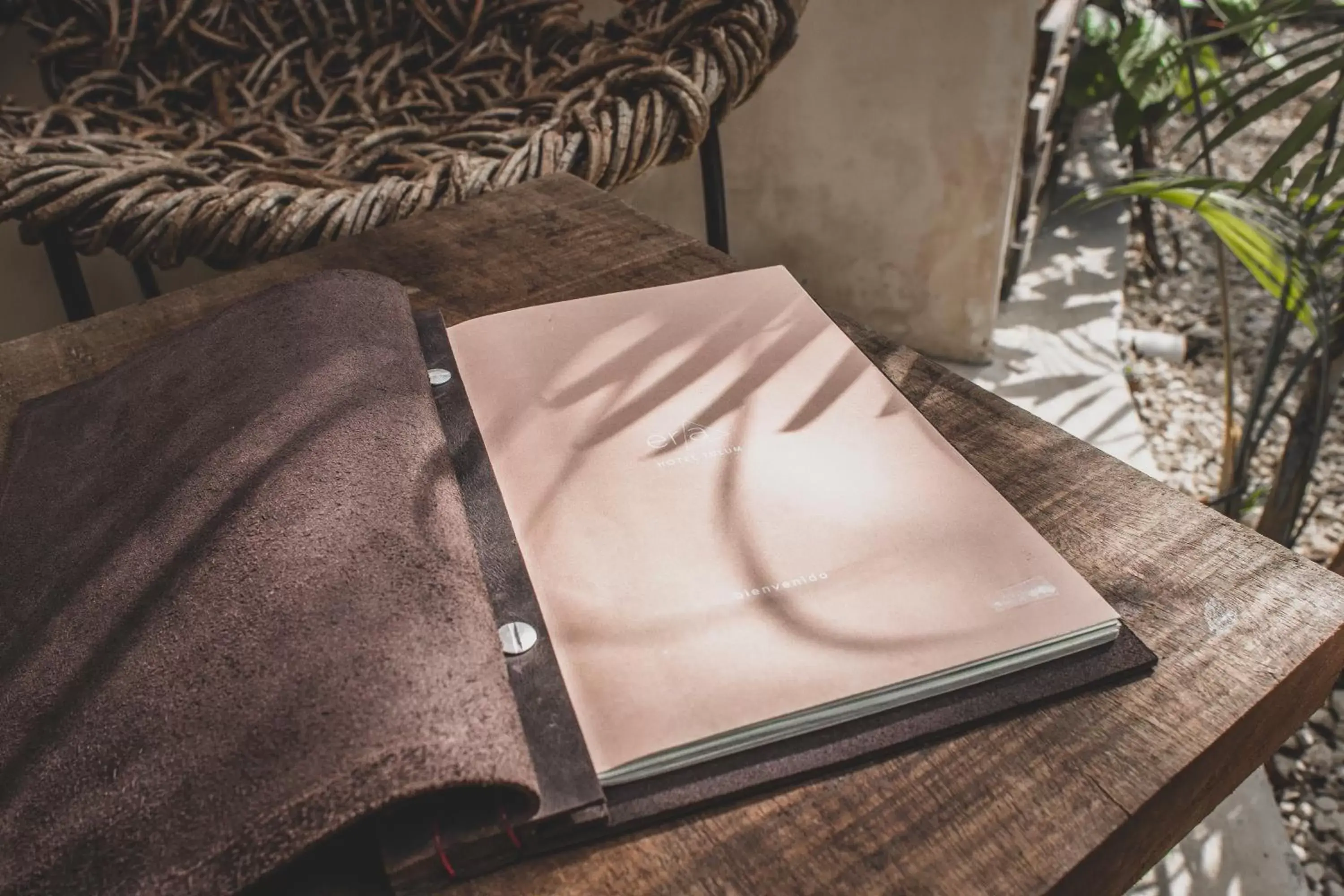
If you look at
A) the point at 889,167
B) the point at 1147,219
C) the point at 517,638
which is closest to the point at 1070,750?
the point at 517,638

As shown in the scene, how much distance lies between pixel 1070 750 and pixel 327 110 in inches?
38.1

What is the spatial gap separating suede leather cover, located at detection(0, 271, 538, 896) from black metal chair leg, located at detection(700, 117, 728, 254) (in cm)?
59

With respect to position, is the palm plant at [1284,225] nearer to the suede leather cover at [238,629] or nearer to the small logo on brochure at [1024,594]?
the small logo on brochure at [1024,594]

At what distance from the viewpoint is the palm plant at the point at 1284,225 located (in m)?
0.78

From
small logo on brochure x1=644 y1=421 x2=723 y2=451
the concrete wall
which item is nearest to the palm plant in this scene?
the concrete wall

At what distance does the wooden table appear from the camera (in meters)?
0.34

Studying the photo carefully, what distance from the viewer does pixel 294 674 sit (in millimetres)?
345

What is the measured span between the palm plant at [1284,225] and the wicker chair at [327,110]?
386mm

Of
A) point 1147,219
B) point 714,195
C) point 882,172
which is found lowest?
point 1147,219

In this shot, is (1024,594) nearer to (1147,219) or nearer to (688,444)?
(688,444)

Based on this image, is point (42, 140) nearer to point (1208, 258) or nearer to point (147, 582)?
point (147, 582)

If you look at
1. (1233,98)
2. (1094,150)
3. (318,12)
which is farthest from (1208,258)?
(318,12)

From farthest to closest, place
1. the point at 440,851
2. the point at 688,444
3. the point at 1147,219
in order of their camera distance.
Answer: the point at 1147,219 → the point at 688,444 → the point at 440,851

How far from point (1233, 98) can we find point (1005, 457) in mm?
479
